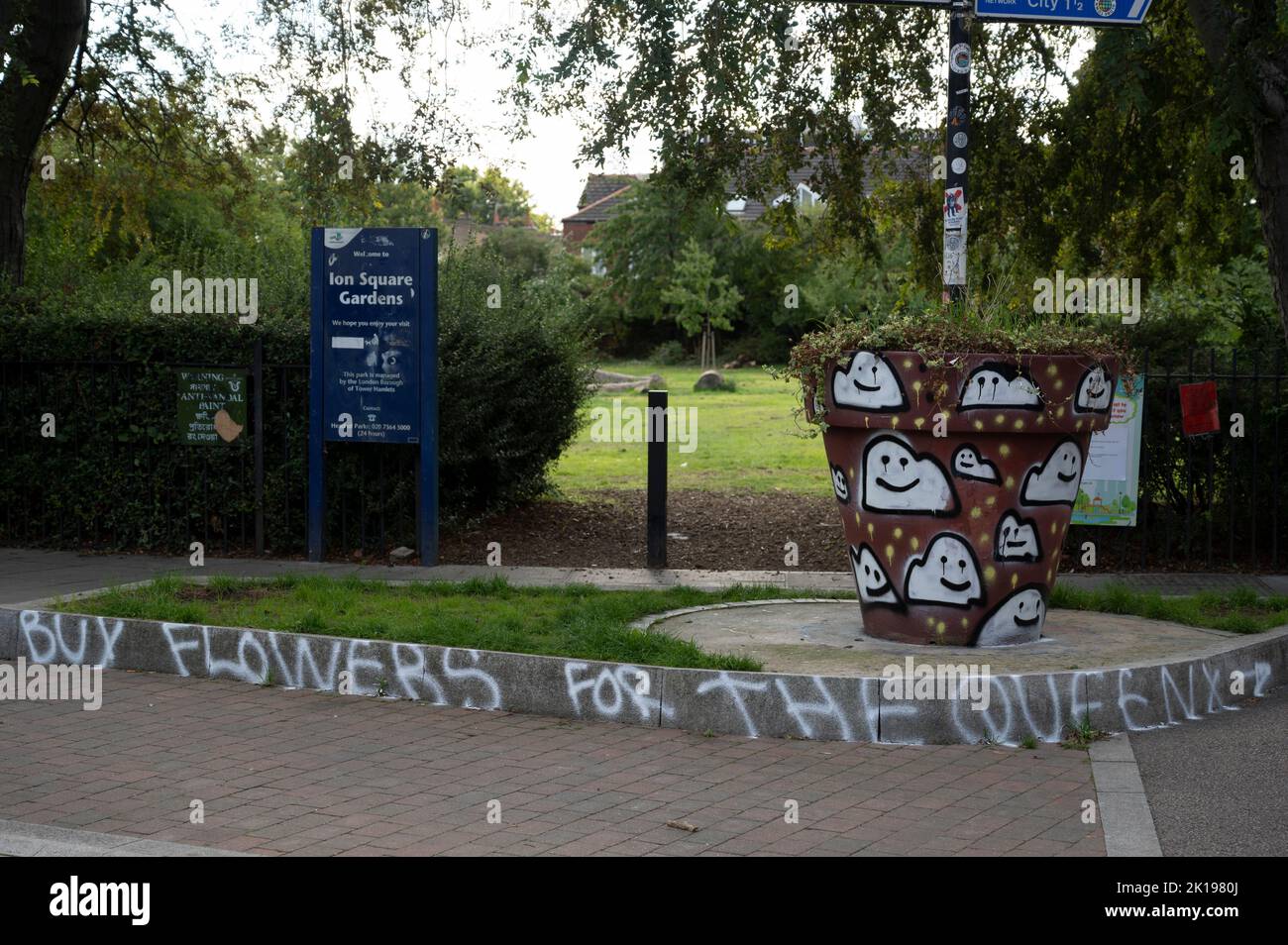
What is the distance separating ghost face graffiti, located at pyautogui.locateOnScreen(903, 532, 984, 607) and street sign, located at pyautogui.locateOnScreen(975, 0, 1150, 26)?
295 centimetres

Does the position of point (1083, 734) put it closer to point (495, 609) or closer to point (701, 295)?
point (495, 609)

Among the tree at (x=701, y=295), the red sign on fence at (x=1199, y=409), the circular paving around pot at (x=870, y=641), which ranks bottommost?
the circular paving around pot at (x=870, y=641)

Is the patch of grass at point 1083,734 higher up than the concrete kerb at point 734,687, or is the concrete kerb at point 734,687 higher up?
the concrete kerb at point 734,687

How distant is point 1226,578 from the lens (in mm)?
10453

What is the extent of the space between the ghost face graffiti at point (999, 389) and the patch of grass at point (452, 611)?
1.77 meters

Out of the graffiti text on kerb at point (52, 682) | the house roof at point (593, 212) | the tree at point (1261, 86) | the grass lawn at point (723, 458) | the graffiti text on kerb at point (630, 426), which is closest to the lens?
the graffiti text on kerb at point (52, 682)

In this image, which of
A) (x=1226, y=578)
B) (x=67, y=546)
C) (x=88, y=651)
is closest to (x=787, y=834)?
(x=88, y=651)

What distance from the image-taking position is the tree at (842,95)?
10836 millimetres

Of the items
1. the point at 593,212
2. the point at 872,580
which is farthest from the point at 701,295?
the point at 872,580

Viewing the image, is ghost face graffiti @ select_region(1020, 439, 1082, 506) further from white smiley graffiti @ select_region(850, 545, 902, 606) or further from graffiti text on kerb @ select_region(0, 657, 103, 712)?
graffiti text on kerb @ select_region(0, 657, 103, 712)

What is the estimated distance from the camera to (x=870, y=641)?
298 inches

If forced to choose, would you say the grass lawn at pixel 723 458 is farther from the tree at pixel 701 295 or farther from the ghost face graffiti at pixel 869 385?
the tree at pixel 701 295

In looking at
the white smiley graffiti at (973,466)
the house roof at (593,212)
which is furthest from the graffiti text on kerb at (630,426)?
the house roof at (593,212)
